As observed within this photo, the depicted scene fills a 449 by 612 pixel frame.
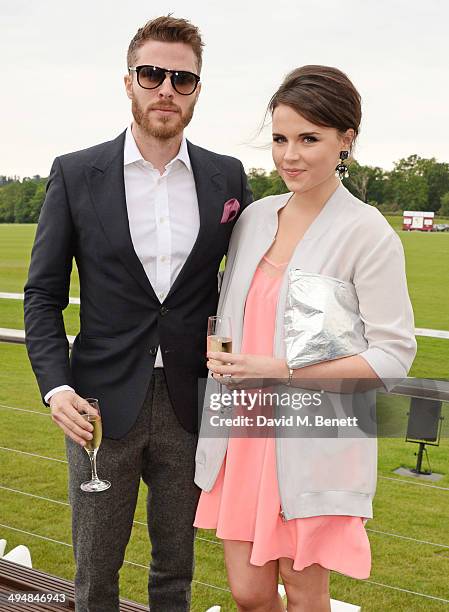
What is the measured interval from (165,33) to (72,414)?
1193 mm

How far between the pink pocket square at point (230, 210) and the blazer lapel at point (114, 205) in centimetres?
31

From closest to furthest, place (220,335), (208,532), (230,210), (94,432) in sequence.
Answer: (220,335) → (94,432) → (230,210) → (208,532)

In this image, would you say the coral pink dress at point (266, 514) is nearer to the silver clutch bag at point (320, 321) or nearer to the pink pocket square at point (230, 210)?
the silver clutch bag at point (320, 321)

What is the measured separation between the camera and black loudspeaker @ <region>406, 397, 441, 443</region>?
7.63 feet

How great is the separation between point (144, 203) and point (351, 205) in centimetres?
67

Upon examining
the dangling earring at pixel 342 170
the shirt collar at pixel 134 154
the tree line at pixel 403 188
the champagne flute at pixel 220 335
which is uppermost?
the tree line at pixel 403 188

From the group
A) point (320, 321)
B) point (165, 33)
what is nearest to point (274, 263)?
point (320, 321)

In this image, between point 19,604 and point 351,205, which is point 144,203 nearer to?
point 351,205

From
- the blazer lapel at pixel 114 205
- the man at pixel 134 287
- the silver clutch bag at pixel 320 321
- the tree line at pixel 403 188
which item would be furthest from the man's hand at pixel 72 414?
the tree line at pixel 403 188

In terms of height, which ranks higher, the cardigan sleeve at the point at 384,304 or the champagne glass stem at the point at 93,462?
the cardigan sleeve at the point at 384,304

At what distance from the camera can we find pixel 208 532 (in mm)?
6590

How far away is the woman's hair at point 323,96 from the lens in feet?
5.98

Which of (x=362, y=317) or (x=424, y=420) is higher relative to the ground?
(x=362, y=317)

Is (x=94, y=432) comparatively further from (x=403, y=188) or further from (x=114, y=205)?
(x=403, y=188)
